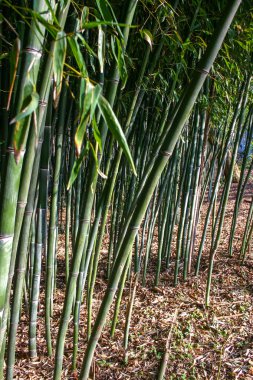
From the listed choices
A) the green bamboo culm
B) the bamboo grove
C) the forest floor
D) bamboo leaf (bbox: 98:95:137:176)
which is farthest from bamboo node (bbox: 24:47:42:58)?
the forest floor

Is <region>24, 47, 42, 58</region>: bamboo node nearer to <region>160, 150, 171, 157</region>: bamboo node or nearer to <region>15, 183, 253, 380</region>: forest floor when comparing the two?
<region>160, 150, 171, 157</region>: bamboo node

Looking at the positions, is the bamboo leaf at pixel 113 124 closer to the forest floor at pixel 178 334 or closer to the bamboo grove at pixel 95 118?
the bamboo grove at pixel 95 118

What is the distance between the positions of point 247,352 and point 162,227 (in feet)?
3.20

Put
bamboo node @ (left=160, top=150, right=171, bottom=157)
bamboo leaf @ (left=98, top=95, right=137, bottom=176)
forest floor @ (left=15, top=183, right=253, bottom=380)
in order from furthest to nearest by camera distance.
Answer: forest floor @ (left=15, top=183, right=253, bottom=380) < bamboo node @ (left=160, top=150, right=171, bottom=157) < bamboo leaf @ (left=98, top=95, right=137, bottom=176)

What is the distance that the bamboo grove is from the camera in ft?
2.02

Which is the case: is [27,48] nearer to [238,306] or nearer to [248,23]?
[248,23]

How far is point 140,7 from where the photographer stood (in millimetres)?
1415

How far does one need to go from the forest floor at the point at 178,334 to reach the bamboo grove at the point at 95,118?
8 cm

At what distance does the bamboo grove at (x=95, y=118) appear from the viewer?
62cm

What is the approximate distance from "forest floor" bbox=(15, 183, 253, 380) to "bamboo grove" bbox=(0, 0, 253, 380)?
79 millimetres

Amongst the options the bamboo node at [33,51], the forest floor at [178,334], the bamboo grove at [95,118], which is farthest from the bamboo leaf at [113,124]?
the forest floor at [178,334]

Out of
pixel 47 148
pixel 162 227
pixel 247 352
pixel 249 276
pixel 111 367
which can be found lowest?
pixel 111 367

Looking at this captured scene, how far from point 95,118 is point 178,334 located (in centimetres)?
142

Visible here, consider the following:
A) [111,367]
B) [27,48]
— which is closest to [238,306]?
[111,367]
